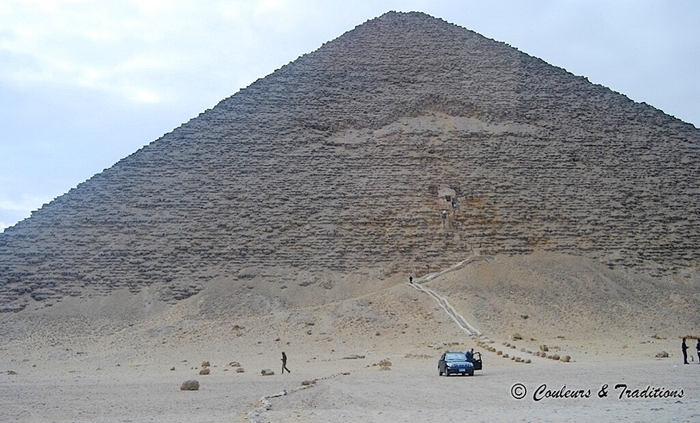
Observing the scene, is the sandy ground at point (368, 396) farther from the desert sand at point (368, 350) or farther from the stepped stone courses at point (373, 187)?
the stepped stone courses at point (373, 187)

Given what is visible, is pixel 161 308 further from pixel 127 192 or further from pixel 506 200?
pixel 506 200

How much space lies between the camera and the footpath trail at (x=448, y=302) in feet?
67.5

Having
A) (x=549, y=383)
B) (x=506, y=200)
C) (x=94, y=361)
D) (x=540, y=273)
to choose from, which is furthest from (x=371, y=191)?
(x=549, y=383)

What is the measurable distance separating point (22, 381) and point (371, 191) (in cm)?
1621

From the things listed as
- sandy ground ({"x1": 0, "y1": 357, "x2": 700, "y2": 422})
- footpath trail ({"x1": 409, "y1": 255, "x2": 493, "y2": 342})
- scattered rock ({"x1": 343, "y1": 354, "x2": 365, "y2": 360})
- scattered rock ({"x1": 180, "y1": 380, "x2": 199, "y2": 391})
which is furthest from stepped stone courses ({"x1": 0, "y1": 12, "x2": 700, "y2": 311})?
scattered rock ({"x1": 180, "y1": 380, "x2": 199, "y2": 391})

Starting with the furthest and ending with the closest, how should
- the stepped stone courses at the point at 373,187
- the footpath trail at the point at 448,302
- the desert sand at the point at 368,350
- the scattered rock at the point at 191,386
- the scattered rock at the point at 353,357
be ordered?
the stepped stone courses at the point at 373,187, the footpath trail at the point at 448,302, the scattered rock at the point at 353,357, the scattered rock at the point at 191,386, the desert sand at the point at 368,350

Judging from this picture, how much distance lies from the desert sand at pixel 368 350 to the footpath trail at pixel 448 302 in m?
0.14

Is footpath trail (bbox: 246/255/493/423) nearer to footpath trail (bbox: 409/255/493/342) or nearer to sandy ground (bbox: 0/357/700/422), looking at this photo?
footpath trail (bbox: 409/255/493/342)

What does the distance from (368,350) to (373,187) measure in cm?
1114

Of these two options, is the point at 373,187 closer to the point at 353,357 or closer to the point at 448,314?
the point at 448,314

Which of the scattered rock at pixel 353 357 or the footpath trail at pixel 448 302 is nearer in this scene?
the scattered rock at pixel 353 357

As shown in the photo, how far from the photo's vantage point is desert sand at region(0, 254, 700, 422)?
31.5 feet

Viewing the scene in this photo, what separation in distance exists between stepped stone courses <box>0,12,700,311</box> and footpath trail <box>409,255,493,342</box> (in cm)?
82

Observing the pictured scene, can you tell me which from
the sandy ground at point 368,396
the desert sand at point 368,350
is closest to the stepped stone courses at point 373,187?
the desert sand at point 368,350
